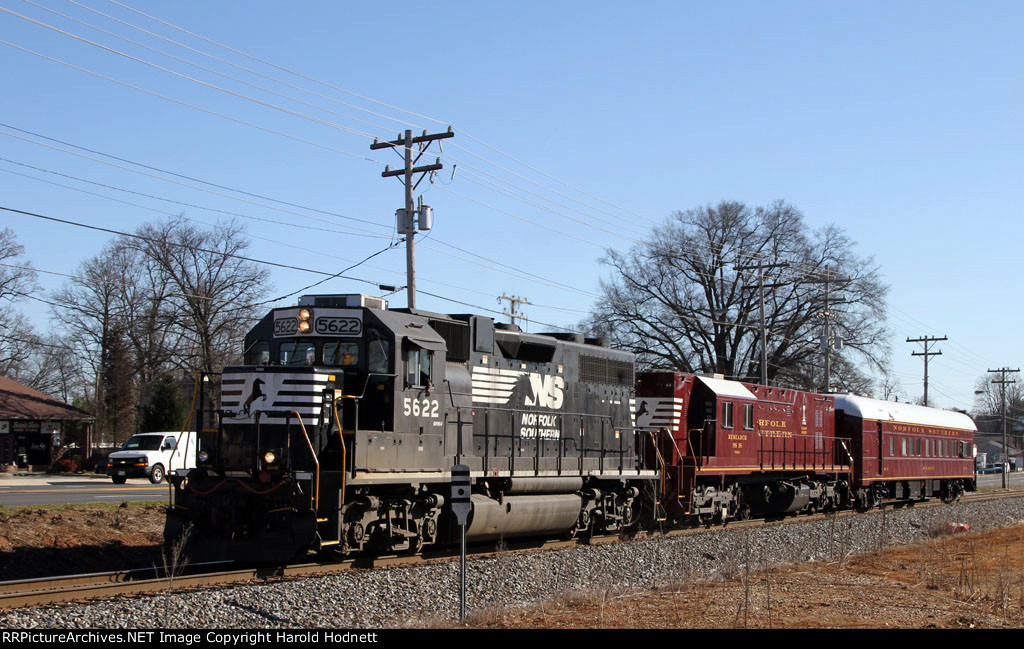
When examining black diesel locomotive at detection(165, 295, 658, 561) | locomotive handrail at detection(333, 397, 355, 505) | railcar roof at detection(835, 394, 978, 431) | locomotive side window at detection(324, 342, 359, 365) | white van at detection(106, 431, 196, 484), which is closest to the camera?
locomotive handrail at detection(333, 397, 355, 505)

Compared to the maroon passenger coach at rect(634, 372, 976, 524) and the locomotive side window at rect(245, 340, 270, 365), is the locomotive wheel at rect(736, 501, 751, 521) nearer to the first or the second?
the maroon passenger coach at rect(634, 372, 976, 524)

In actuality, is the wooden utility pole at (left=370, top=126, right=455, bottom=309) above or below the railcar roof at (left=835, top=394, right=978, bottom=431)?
above

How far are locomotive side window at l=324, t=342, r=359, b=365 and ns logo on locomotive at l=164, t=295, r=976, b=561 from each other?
2 centimetres

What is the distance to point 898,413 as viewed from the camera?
31453 mm

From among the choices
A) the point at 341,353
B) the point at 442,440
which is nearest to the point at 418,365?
the point at 341,353

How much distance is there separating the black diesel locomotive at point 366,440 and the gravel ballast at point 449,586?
89cm

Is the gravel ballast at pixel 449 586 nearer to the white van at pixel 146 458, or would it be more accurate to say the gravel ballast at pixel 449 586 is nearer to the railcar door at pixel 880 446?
the railcar door at pixel 880 446

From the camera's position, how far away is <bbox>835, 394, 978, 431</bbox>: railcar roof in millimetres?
28719

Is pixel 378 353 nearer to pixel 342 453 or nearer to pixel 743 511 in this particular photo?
pixel 342 453

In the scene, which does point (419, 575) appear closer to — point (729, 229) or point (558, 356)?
point (558, 356)

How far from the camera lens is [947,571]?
15.6m

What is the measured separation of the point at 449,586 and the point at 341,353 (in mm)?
3683

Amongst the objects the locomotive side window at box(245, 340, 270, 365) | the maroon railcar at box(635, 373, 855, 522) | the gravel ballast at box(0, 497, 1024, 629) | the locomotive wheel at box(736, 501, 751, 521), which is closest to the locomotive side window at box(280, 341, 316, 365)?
the locomotive side window at box(245, 340, 270, 365)
